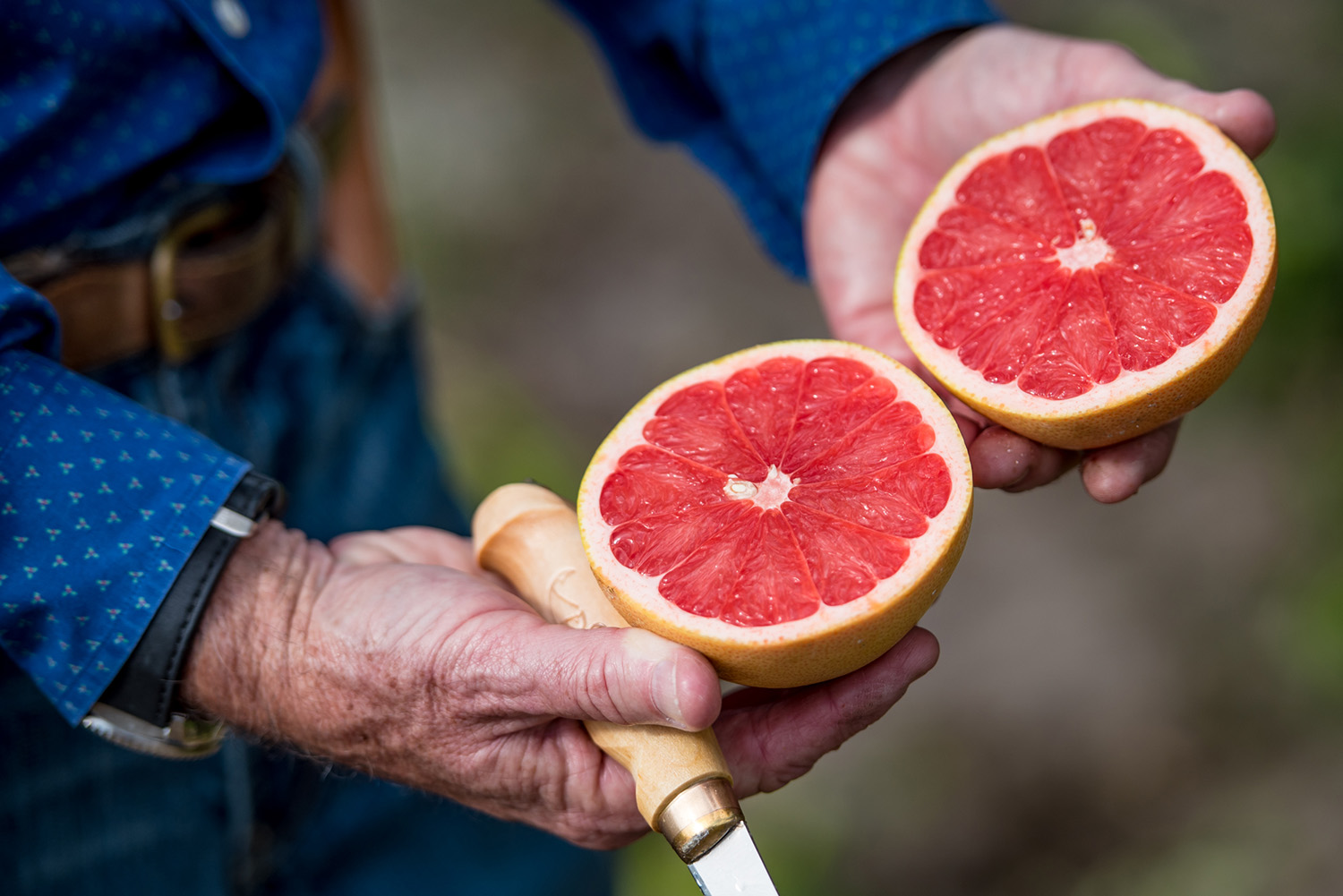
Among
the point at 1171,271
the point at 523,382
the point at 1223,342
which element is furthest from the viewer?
the point at 523,382

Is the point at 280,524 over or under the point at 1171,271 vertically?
over

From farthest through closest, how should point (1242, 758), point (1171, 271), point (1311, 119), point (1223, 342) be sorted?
1. point (1311, 119)
2. point (1242, 758)
3. point (1171, 271)
4. point (1223, 342)

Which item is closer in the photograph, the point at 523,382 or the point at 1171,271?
the point at 1171,271

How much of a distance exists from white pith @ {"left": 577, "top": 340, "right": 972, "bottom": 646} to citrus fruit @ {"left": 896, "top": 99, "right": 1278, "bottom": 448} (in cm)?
15

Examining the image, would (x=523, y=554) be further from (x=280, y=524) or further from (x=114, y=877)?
(x=114, y=877)

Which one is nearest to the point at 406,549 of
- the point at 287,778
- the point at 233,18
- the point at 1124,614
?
the point at 287,778

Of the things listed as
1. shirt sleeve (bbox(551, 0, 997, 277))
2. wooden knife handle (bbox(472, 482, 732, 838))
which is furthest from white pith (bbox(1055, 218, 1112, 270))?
wooden knife handle (bbox(472, 482, 732, 838))

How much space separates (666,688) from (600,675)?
0.34ft

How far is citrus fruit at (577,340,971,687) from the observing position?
163 cm

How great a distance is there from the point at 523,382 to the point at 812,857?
9.94 ft

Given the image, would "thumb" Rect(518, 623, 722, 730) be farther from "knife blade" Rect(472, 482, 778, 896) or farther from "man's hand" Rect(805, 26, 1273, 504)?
"man's hand" Rect(805, 26, 1273, 504)

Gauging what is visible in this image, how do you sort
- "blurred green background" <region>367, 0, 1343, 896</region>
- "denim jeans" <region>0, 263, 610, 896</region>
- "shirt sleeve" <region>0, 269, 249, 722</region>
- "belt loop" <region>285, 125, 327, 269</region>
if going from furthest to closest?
"blurred green background" <region>367, 0, 1343, 896</region>
"belt loop" <region>285, 125, 327, 269</region>
"denim jeans" <region>0, 263, 610, 896</region>
"shirt sleeve" <region>0, 269, 249, 722</region>

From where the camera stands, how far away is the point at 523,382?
5.69 meters

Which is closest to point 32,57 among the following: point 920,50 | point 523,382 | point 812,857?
point 920,50
